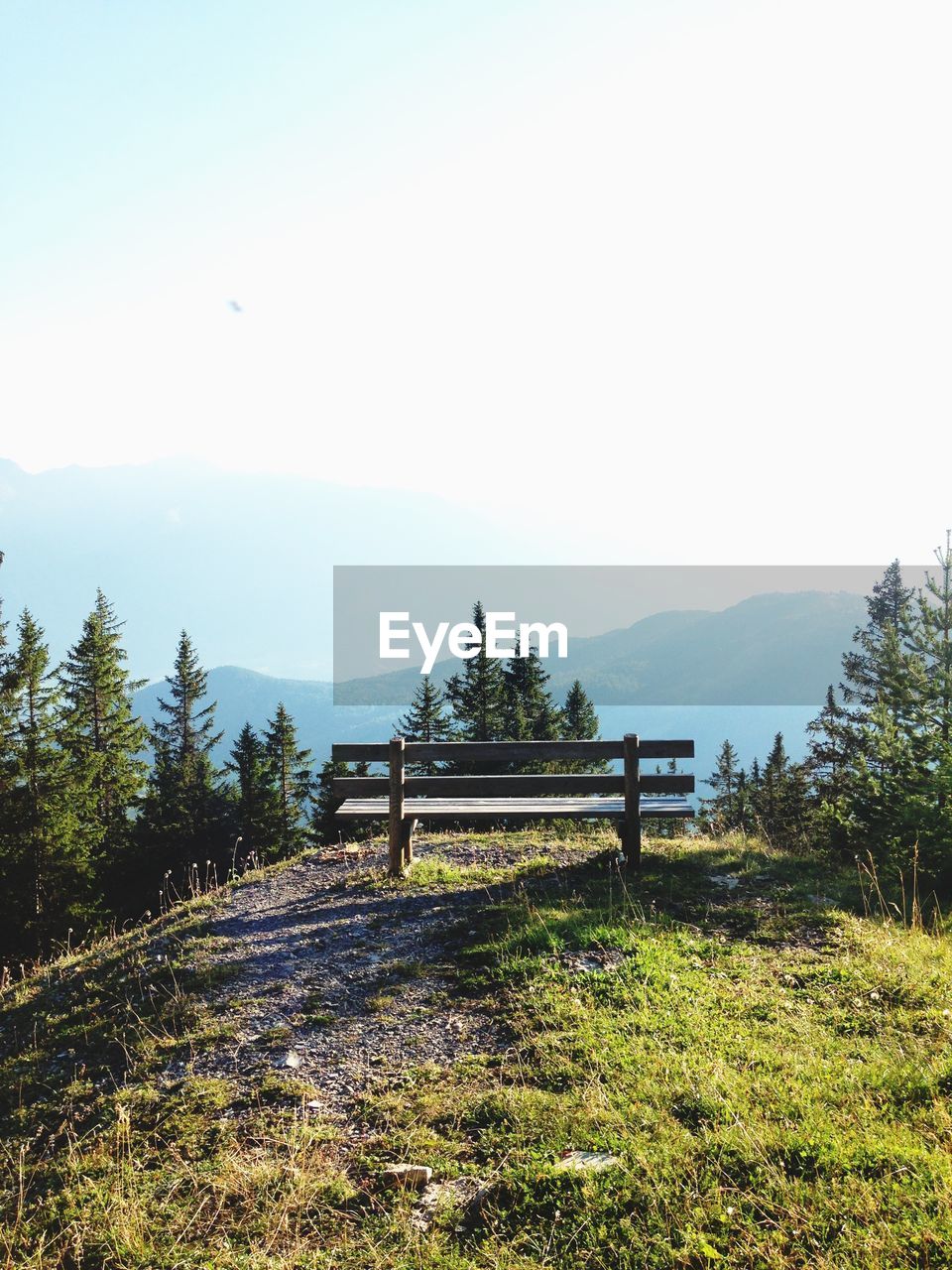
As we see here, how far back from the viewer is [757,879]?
9.57 metres

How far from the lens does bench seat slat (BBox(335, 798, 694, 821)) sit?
32.0ft

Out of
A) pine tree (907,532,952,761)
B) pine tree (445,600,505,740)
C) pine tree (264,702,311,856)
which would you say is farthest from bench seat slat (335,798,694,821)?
pine tree (264,702,311,856)

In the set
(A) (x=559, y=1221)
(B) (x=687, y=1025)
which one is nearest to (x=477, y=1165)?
(A) (x=559, y=1221)

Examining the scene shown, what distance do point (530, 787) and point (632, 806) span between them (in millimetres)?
1273

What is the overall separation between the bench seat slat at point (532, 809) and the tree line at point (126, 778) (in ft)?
44.8

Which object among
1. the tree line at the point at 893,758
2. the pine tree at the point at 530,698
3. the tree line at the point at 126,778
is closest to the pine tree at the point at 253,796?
the tree line at the point at 126,778

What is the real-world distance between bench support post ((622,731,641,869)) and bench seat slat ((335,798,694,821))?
4.9 inches

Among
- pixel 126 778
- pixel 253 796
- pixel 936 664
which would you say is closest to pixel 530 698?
pixel 253 796

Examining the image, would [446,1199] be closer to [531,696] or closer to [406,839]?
[406,839]

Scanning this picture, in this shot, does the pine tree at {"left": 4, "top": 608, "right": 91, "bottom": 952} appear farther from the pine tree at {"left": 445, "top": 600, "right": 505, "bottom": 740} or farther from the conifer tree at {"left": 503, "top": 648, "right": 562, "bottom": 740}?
the conifer tree at {"left": 503, "top": 648, "right": 562, "bottom": 740}

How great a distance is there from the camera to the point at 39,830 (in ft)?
100

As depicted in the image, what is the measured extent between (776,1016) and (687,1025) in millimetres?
698

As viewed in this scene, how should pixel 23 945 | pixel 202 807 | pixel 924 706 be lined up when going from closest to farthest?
pixel 924 706 → pixel 23 945 → pixel 202 807

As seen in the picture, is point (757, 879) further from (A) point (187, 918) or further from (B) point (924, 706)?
(B) point (924, 706)
